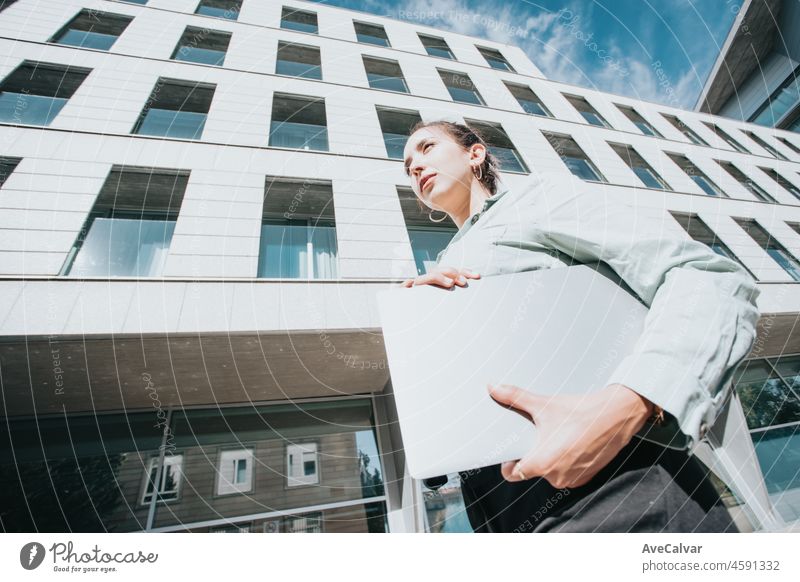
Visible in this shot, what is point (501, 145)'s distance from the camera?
565cm

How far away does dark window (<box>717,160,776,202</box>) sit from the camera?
751 cm

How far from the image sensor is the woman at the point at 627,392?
0.61 metres

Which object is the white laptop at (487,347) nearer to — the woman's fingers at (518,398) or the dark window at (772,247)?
the woman's fingers at (518,398)

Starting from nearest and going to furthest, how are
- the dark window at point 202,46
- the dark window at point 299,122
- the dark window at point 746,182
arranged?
1. the dark window at point 299,122
2. the dark window at point 202,46
3. the dark window at point 746,182

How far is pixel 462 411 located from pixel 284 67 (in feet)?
23.2

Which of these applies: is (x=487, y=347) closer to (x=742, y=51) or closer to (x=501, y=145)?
(x=501, y=145)

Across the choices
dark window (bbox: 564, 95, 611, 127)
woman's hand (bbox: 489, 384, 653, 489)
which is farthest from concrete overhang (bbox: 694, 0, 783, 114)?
woman's hand (bbox: 489, 384, 653, 489)

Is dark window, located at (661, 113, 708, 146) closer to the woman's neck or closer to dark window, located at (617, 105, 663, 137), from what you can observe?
dark window, located at (617, 105, 663, 137)

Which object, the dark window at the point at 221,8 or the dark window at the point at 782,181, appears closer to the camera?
the dark window at the point at 221,8

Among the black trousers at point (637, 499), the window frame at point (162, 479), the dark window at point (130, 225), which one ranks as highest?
the black trousers at point (637, 499)

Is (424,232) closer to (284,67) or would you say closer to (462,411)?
(462,411)

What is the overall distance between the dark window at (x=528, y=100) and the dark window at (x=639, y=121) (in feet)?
10.7

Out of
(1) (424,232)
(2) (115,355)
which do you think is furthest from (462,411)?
(1) (424,232)

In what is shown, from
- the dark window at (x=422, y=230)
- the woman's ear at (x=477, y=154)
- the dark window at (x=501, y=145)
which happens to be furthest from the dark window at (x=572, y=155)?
the woman's ear at (x=477, y=154)
